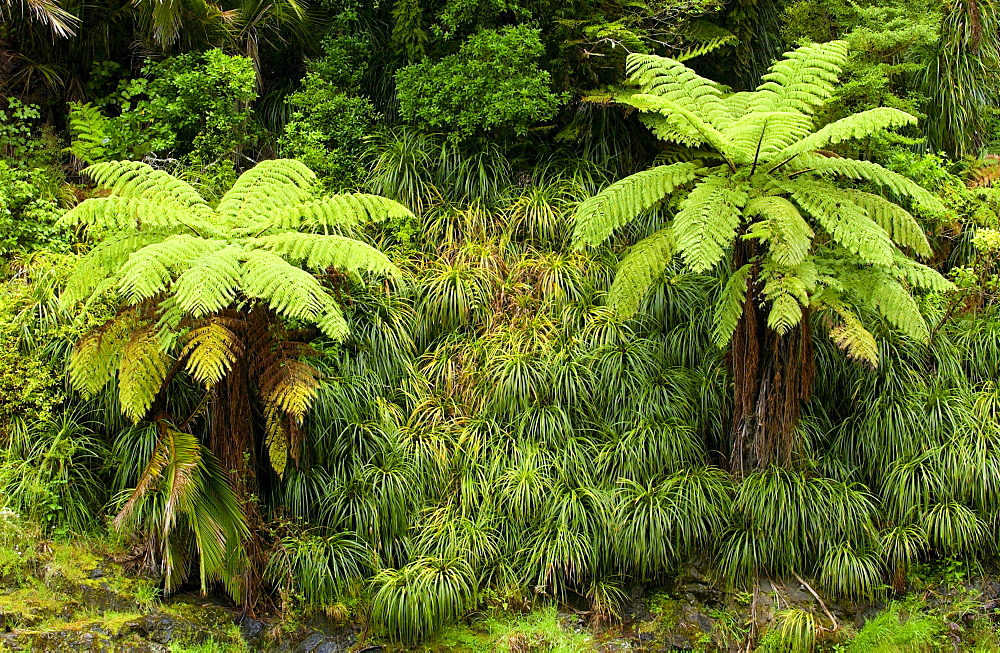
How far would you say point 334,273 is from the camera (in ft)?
23.8

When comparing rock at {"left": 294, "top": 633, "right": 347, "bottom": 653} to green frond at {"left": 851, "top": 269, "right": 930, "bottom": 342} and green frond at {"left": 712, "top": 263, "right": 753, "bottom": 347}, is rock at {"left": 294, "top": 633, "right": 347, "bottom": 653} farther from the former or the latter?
green frond at {"left": 851, "top": 269, "right": 930, "bottom": 342}

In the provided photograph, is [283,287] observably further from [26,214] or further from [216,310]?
[26,214]

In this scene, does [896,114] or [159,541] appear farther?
[159,541]

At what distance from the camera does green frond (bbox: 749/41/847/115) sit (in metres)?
6.41

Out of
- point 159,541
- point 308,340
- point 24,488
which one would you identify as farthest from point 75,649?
point 308,340

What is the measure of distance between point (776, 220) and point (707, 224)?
1.57 feet

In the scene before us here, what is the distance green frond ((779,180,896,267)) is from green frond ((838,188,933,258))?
23 centimetres

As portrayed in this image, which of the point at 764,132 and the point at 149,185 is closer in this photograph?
the point at 764,132

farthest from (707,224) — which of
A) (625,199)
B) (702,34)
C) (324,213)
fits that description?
(702,34)

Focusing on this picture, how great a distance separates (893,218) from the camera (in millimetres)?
6484

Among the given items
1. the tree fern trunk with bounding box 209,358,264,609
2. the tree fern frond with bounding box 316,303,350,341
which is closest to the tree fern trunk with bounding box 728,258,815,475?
the tree fern frond with bounding box 316,303,350,341

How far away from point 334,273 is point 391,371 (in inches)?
57.9

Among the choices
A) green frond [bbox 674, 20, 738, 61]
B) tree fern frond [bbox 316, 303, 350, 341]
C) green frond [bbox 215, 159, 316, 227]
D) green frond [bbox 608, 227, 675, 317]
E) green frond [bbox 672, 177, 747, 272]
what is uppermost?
green frond [bbox 674, 20, 738, 61]

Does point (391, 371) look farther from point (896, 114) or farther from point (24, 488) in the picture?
point (896, 114)
